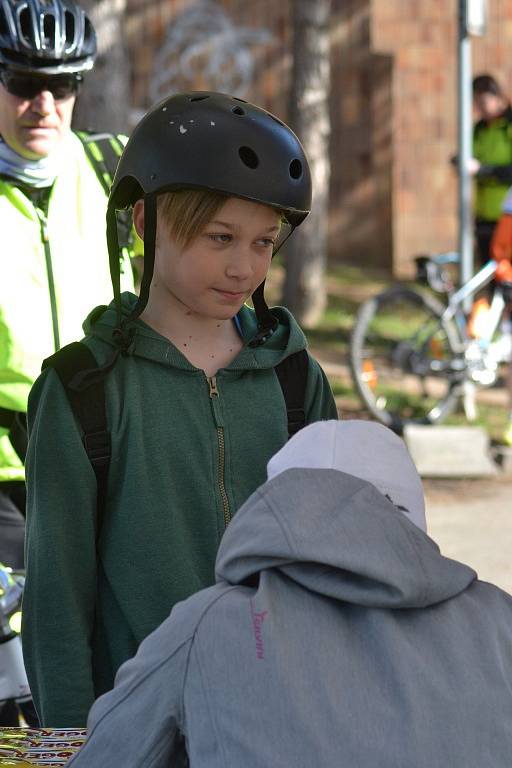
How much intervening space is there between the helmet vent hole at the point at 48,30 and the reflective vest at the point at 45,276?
0.23 m

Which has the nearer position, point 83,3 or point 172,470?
point 172,470

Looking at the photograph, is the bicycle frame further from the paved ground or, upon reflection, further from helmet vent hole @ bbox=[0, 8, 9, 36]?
helmet vent hole @ bbox=[0, 8, 9, 36]

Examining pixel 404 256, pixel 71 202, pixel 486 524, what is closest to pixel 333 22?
pixel 404 256

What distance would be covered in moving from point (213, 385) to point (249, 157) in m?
0.42

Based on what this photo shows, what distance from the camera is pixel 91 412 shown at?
255 centimetres

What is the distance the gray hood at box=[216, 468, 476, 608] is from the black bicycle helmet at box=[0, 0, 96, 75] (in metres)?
1.88

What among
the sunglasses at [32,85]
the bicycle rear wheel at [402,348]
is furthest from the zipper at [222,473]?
the bicycle rear wheel at [402,348]

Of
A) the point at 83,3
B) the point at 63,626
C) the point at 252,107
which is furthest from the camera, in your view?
the point at 83,3

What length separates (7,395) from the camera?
10.7ft

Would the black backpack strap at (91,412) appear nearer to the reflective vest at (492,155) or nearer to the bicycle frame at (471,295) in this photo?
the bicycle frame at (471,295)

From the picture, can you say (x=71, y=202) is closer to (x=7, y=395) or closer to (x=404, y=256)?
(x=7, y=395)

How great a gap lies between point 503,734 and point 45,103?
2087mm

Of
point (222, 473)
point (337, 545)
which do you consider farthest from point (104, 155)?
point (337, 545)

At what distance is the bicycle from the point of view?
351 inches
